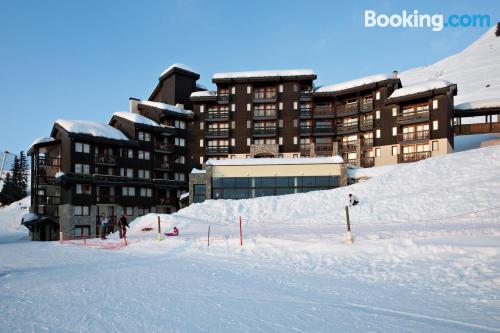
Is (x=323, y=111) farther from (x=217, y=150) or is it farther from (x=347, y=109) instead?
(x=217, y=150)

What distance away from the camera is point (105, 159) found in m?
50.0

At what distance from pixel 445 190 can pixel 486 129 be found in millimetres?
27804

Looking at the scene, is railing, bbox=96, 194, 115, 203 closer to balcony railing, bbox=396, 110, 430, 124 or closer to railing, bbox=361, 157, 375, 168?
railing, bbox=361, 157, 375, 168

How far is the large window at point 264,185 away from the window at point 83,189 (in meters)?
16.2

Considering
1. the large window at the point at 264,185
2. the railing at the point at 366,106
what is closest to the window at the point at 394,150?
the railing at the point at 366,106

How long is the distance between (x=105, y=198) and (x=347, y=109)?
34.7 m

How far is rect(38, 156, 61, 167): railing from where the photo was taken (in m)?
49.1

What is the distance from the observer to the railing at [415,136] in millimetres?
49200

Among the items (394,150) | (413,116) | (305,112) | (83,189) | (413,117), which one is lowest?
(83,189)

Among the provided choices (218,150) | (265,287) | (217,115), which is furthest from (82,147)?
(265,287)

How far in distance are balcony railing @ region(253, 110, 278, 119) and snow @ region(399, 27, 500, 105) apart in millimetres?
51740

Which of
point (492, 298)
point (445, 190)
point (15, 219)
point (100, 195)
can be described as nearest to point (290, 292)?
point (492, 298)

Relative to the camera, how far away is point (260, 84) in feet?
194

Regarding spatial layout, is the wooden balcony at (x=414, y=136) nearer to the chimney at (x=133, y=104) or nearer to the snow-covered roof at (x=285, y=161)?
the snow-covered roof at (x=285, y=161)
